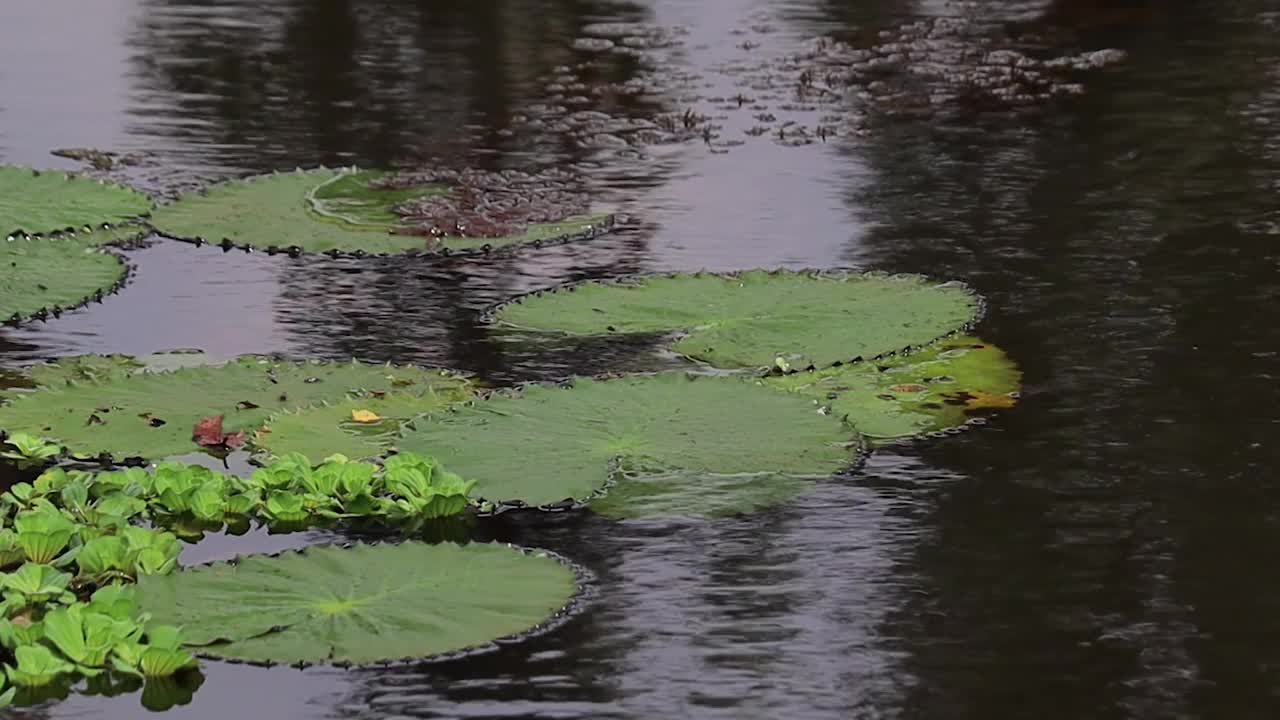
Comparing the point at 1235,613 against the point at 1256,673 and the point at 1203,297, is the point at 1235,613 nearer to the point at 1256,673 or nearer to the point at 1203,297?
the point at 1256,673

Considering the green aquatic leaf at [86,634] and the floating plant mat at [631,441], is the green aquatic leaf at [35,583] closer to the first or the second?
the green aquatic leaf at [86,634]

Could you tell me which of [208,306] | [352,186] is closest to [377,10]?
[352,186]

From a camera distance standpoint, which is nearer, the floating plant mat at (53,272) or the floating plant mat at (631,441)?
the floating plant mat at (631,441)

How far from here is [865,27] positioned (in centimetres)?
958

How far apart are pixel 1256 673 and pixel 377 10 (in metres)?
7.77

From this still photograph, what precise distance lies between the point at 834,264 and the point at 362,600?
96.7 inches

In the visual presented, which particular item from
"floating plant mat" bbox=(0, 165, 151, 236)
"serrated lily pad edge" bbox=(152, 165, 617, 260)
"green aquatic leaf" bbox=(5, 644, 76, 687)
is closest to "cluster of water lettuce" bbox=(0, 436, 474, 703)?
"green aquatic leaf" bbox=(5, 644, 76, 687)

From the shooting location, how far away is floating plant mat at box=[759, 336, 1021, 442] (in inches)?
159

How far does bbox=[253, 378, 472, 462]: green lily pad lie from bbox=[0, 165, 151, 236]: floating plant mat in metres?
1.80

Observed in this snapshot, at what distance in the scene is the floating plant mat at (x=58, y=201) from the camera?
551 cm

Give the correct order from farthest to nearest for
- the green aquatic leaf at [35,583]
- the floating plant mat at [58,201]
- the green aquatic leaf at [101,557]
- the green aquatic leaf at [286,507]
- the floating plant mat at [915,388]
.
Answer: the floating plant mat at [58,201] < the floating plant mat at [915,388] < the green aquatic leaf at [286,507] < the green aquatic leaf at [101,557] < the green aquatic leaf at [35,583]

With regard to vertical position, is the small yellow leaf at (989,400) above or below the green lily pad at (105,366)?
below

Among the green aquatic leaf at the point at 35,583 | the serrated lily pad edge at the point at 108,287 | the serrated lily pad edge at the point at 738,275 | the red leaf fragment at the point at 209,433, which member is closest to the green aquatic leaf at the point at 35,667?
the green aquatic leaf at the point at 35,583

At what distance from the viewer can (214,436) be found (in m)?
3.88
